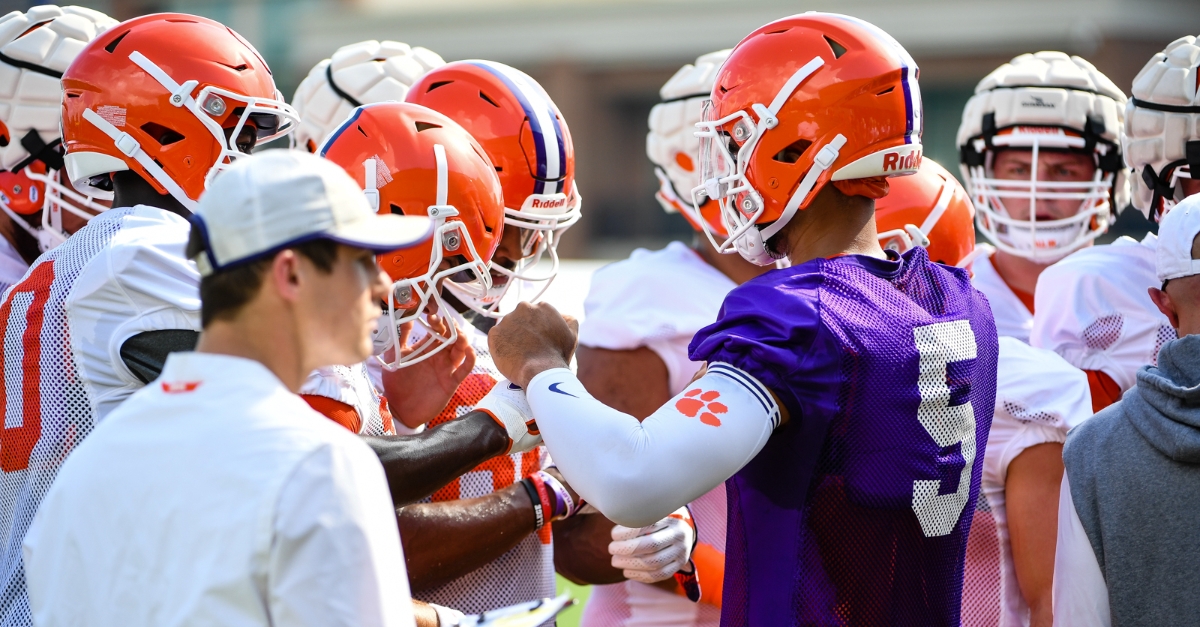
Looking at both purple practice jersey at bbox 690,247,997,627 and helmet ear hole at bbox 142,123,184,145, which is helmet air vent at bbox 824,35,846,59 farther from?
helmet ear hole at bbox 142,123,184,145

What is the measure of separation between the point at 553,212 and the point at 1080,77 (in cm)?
237

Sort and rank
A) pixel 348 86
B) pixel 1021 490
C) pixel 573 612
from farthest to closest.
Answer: pixel 573 612, pixel 348 86, pixel 1021 490

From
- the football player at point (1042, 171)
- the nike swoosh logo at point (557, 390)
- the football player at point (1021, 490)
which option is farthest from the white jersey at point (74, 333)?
the football player at point (1042, 171)

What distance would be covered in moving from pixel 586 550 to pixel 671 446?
1388mm

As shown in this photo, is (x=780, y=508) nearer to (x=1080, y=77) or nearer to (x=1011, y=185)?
(x=1011, y=185)

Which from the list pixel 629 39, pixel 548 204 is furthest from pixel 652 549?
pixel 629 39

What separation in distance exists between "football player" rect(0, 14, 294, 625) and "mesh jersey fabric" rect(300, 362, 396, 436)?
0.88ft

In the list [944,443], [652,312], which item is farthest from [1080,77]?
[944,443]

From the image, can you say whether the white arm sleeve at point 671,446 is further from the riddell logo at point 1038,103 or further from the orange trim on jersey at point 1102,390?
the riddell logo at point 1038,103

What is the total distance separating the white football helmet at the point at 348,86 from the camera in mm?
4582

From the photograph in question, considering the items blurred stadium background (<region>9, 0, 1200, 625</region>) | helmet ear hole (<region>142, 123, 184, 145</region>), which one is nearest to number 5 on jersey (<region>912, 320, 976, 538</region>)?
helmet ear hole (<region>142, 123, 184, 145</region>)

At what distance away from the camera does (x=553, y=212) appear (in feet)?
11.2

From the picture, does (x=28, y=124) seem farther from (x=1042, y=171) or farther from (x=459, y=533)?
(x=1042, y=171)

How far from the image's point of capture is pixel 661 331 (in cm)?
355
